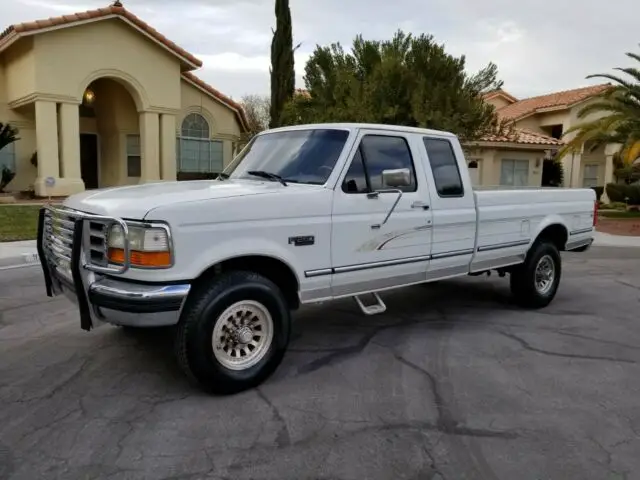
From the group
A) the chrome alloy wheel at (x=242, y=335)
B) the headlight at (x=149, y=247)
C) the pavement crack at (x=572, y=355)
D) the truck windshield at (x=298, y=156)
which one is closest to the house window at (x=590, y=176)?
the pavement crack at (x=572, y=355)

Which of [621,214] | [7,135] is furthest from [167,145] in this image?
[621,214]

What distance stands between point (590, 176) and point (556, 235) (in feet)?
89.0

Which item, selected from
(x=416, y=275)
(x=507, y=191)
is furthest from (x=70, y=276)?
(x=507, y=191)

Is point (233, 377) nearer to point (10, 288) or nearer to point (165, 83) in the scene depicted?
point (10, 288)

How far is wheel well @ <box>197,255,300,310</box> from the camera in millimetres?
4320

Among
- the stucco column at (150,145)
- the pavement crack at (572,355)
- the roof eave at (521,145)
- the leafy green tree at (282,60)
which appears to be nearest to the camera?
the pavement crack at (572,355)

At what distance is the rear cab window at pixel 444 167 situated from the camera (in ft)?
19.1

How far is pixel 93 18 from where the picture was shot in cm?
1909

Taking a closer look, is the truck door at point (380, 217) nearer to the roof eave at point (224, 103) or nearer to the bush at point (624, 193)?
the roof eave at point (224, 103)

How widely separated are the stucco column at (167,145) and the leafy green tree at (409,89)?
23.6 ft

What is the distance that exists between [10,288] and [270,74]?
14.9 metres

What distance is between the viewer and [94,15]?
62.7ft

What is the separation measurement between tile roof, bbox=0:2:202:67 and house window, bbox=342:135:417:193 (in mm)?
16510

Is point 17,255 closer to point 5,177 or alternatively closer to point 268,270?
point 268,270
